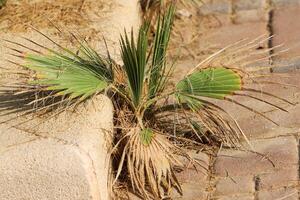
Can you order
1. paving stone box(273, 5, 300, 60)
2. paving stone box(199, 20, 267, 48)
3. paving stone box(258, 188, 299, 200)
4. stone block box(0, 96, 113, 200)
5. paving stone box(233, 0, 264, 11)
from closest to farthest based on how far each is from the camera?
stone block box(0, 96, 113, 200) → paving stone box(258, 188, 299, 200) → paving stone box(273, 5, 300, 60) → paving stone box(199, 20, 267, 48) → paving stone box(233, 0, 264, 11)

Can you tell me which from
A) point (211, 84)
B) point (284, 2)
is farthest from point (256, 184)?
point (284, 2)

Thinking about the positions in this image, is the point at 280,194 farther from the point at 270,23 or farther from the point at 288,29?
the point at 270,23

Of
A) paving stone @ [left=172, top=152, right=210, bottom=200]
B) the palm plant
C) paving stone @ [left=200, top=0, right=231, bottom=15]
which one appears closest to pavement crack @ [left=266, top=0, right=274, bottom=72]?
paving stone @ [left=200, top=0, right=231, bottom=15]

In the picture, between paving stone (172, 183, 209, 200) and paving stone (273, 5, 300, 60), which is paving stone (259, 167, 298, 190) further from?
paving stone (273, 5, 300, 60)

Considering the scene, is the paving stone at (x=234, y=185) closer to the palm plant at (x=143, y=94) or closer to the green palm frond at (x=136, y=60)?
the palm plant at (x=143, y=94)

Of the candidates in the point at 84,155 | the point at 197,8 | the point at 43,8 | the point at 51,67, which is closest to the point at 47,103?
the point at 51,67
